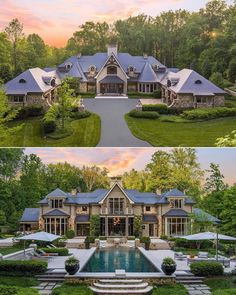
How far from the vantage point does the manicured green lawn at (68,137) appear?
7.75 m

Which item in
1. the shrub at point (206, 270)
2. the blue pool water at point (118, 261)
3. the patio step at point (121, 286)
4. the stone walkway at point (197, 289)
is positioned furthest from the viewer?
the blue pool water at point (118, 261)

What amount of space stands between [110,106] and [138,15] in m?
1.31

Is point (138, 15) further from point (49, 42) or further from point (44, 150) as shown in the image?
point (44, 150)

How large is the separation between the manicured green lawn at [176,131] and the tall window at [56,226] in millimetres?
2312

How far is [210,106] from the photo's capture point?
7.83 meters

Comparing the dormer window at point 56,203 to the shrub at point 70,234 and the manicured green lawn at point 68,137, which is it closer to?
the shrub at point 70,234

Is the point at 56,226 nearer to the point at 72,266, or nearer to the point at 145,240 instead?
the point at 72,266

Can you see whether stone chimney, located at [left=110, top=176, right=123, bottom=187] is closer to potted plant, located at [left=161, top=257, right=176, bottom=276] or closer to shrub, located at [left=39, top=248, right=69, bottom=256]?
shrub, located at [left=39, top=248, right=69, bottom=256]

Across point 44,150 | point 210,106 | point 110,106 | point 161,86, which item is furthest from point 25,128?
point 210,106

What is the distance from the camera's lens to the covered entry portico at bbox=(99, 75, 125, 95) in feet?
25.3

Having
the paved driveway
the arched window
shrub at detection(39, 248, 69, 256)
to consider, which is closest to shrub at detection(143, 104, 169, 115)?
the paved driveway

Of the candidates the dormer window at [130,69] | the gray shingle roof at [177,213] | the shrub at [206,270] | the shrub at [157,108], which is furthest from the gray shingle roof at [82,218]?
the dormer window at [130,69]

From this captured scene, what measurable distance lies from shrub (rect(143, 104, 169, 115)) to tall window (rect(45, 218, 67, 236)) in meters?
2.55

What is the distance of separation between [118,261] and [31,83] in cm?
300
